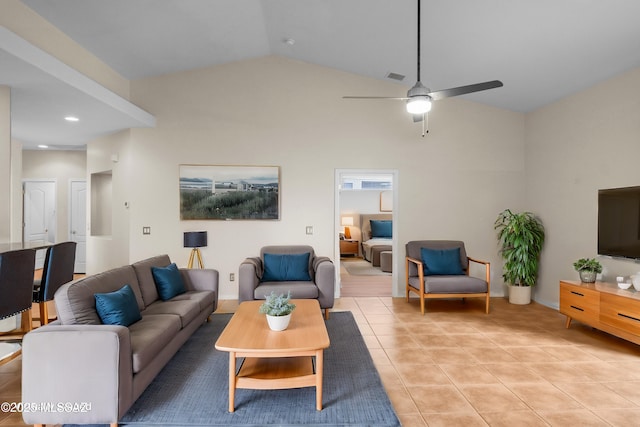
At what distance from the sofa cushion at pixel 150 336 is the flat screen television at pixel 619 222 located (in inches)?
183

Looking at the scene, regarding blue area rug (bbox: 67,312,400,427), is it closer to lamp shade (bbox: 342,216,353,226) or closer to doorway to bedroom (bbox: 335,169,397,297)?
doorway to bedroom (bbox: 335,169,397,297)

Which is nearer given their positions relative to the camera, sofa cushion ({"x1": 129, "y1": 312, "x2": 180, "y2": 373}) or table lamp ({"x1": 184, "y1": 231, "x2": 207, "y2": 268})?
sofa cushion ({"x1": 129, "y1": 312, "x2": 180, "y2": 373})

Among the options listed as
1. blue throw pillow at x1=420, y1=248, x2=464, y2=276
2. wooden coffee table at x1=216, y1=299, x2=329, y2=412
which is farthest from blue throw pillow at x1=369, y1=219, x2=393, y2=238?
wooden coffee table at x1=216, y1=299, x2=329, y2=412

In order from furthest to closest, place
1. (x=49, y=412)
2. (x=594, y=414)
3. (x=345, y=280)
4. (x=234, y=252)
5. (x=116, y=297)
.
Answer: (x=345, y=280), (x=234, y=252), (x=116, y=297), (x=594, y=414), (x=49, y=412)

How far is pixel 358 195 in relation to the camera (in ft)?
35.8

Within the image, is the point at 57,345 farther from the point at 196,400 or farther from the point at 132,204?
the point at 132,204

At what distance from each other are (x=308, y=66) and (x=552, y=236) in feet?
14.5

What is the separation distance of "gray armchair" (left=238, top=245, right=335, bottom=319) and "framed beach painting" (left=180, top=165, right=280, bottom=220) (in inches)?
31.4

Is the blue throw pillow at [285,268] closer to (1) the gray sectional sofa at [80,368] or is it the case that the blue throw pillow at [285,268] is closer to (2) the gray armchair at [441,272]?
(2) the gray armchair at [441,272]

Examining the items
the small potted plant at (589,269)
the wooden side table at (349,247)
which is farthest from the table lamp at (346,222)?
the small potted plant at (589,269)

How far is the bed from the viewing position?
868 centimetres

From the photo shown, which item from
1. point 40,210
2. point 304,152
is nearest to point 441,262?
point 304,152

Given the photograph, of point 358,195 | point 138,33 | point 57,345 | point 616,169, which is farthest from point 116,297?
point 358,195

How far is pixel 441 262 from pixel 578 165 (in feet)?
7.04
